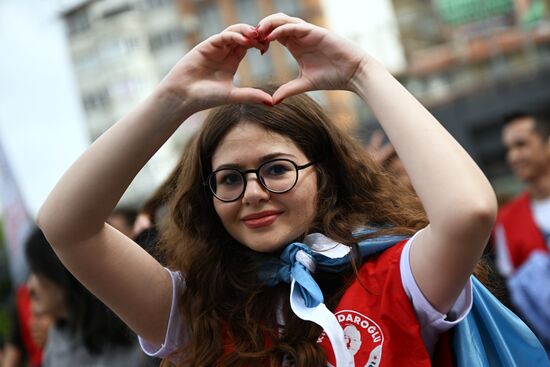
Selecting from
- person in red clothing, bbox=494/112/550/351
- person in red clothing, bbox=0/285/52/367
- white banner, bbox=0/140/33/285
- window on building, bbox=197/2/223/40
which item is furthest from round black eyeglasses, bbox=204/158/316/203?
window on building, bbox=197/2/223/40

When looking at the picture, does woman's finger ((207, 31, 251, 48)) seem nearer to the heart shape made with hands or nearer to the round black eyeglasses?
the heart shape made with hands

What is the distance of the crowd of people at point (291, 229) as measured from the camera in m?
1.94

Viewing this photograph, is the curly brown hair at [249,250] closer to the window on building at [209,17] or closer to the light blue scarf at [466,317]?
the light blue scarf at [466,317]

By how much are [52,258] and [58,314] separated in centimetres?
26

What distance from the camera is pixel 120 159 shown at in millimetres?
2006

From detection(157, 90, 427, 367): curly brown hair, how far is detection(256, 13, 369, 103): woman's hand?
0.63ft

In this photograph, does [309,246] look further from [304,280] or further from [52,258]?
[52,258]

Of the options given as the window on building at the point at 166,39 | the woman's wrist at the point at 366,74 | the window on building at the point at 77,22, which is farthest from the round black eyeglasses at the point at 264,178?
the window on building at the point at 77,22

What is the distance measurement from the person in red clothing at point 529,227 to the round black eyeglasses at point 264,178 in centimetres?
282

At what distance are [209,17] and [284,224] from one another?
44899 millimetres

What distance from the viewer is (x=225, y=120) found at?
2.27 metres

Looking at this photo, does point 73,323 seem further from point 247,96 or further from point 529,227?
point 529,227

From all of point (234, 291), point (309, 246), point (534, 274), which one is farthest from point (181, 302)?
point (534, 274)

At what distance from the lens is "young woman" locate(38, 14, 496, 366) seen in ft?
6.32
